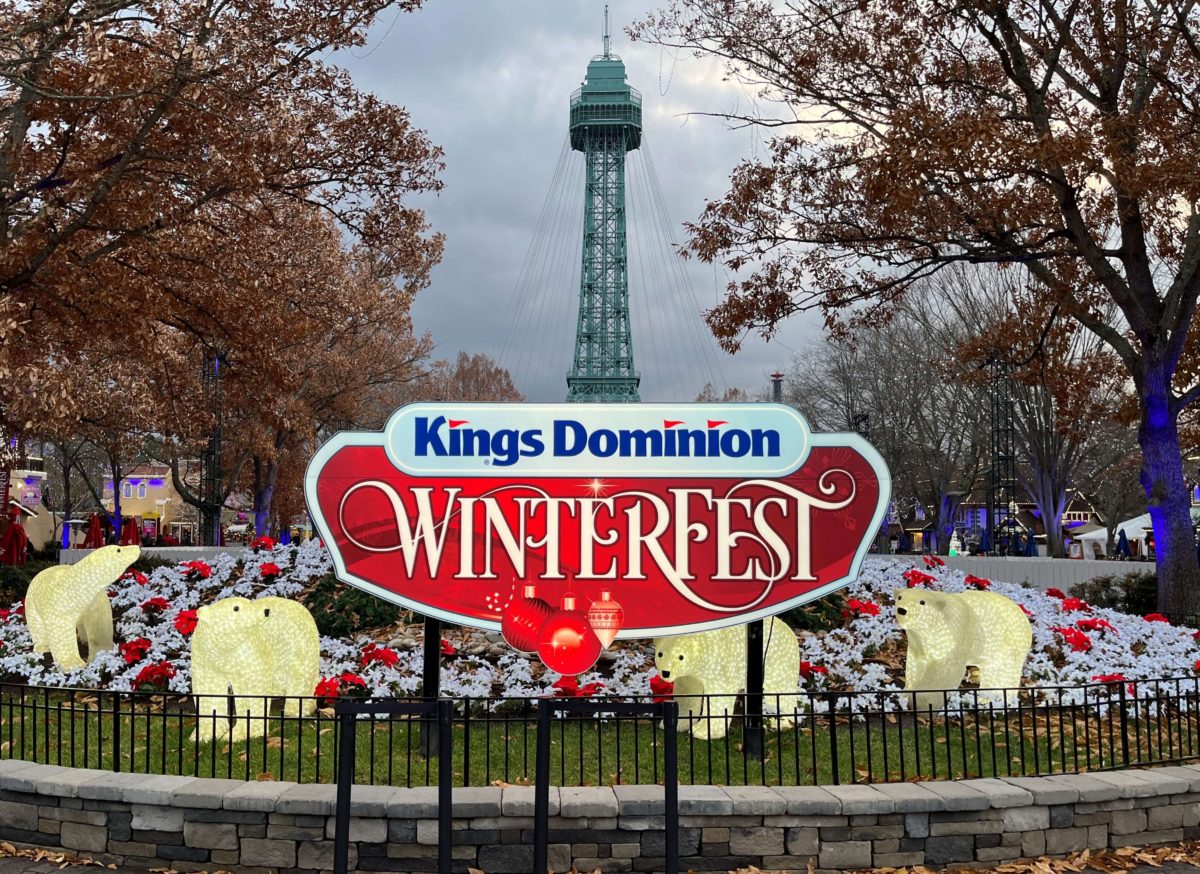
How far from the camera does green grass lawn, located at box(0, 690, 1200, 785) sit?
6.16 meters

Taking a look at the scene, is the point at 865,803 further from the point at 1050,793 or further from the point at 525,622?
the point at 525,622

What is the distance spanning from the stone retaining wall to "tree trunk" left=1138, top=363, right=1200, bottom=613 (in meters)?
8.46

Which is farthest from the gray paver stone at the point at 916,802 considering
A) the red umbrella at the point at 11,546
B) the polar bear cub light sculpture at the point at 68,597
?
the red umbrella at the point at 11,546

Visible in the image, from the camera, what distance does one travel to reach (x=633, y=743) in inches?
288

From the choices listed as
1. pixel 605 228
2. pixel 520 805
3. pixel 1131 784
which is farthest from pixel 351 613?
pixel 605 228

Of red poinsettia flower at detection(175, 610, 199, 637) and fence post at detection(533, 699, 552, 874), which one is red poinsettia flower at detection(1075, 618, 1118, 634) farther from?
red poinsettia flower at detection(175, 610, 199, 637)

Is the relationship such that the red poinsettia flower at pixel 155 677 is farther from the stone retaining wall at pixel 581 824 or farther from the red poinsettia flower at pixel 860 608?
the red poinsettia flower at pixel 860 608

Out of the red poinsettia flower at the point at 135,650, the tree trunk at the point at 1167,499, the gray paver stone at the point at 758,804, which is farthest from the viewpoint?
the tree trunk at the point at 1167,499

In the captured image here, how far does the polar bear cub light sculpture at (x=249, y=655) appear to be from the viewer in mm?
7285

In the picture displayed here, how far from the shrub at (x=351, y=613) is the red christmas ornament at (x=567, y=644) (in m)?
4.41

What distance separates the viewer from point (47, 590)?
30.0 ft

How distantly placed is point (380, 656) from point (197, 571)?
505cm

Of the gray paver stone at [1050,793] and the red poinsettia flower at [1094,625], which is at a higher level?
the red poinsettia flower at [1094,625]

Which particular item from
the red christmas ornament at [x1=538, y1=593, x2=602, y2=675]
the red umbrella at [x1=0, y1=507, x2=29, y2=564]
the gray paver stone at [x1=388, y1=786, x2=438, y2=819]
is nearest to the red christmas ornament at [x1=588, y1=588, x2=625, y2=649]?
the red christmas ornament at [x1=538, y1=593, x2=602, y2=675]
